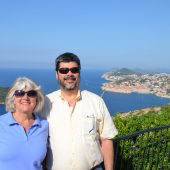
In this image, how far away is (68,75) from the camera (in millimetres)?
3492

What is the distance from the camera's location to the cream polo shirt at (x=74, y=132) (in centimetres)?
347

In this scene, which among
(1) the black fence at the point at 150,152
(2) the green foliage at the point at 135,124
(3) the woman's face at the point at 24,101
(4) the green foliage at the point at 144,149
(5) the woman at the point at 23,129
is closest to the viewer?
(5) the woman at the point at 23,129

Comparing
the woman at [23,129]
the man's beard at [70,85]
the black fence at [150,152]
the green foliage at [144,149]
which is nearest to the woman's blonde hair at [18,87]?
the woman at [23,129]

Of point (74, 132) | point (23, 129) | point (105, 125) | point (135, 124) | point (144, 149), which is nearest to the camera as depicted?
point (23, 129)

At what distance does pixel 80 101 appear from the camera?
362cm

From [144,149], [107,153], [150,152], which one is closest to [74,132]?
[107,153]

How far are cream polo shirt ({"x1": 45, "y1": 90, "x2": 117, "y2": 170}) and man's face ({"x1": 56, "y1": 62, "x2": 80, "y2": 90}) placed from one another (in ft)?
0.50

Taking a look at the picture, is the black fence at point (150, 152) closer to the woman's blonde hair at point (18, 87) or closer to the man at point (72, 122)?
the man at point (72, 122)

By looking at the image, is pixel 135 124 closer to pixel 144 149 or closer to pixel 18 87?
pixel 144 149

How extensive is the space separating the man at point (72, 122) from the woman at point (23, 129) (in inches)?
6.4

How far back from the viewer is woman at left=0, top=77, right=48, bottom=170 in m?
A: 3.12

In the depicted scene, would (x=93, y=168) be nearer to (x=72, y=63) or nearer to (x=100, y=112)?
(x=100, y=112)

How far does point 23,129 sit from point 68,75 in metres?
0.70

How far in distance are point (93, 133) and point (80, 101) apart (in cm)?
35
